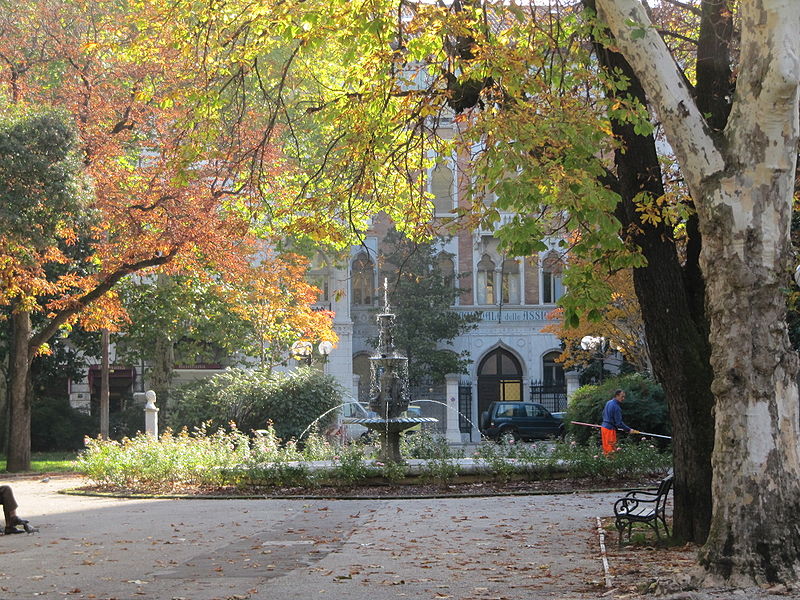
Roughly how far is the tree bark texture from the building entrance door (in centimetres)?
4053

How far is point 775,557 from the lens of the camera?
789cm

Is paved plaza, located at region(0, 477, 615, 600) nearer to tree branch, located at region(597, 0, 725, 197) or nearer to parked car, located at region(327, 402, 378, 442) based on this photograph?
tree branch, located at region(597, 0, 725, 197)

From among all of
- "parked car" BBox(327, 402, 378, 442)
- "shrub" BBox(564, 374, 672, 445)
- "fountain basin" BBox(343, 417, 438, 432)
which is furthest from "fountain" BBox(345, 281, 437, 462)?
"shrub" BBox(564, 374, 672, 445)

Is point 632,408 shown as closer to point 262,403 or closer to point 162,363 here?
point 262,403

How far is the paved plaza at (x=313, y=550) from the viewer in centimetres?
902

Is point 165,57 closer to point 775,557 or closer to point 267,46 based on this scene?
point 267,46

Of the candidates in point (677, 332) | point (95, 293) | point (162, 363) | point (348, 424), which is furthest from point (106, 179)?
point (677, 332)

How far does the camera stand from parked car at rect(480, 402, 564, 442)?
39.3m

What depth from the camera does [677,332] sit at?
35.8ft

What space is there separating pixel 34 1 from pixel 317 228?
667 inches

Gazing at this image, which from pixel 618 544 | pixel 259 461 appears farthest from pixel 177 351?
pixel 618 544

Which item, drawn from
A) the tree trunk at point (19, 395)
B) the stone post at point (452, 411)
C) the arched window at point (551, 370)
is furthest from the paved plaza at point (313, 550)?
the arched window at point (551, 370)

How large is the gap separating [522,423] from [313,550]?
93.6 ft

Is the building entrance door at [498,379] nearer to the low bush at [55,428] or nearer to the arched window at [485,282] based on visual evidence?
the arched window at [485,282]
